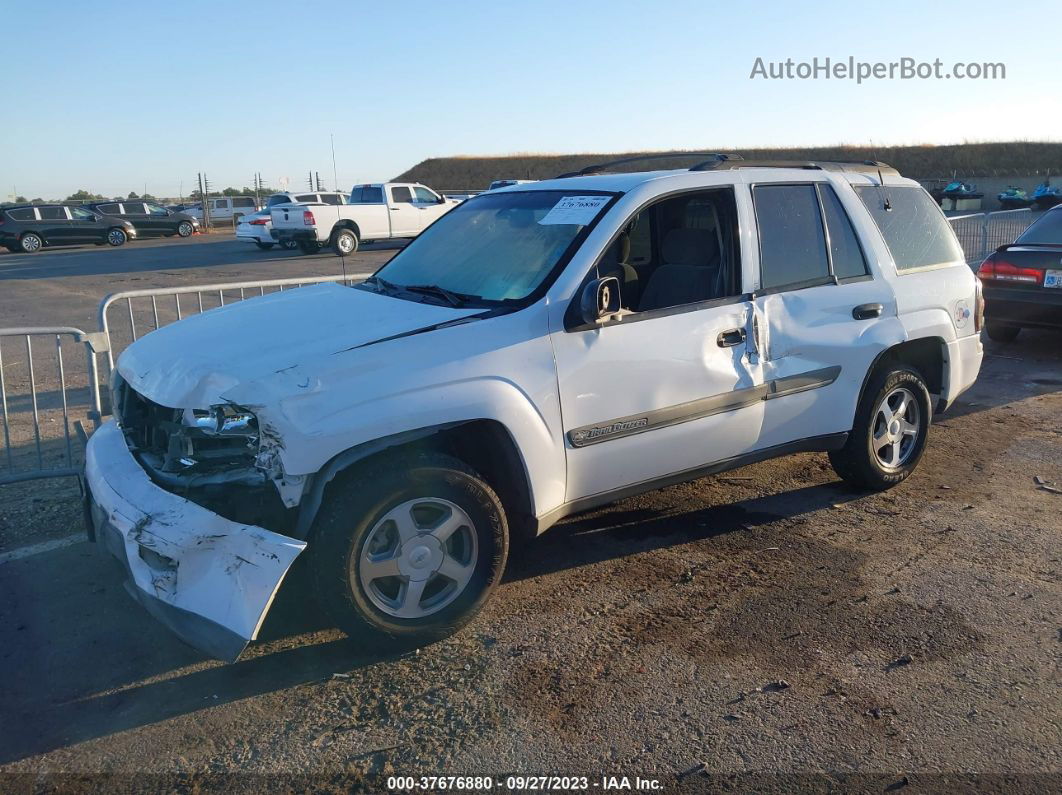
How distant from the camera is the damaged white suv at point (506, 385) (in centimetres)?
345

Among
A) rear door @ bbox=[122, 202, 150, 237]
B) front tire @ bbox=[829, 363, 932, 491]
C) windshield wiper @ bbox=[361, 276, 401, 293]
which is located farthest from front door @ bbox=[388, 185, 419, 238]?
front tire @ bbox=[829, 363, 932, 491]

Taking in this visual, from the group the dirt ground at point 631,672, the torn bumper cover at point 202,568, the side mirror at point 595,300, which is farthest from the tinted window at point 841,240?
the torn bumper cover at point 202,568

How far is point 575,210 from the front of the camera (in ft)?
14.7

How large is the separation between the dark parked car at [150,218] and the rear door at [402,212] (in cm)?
1453

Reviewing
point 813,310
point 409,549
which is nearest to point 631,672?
point 409,549

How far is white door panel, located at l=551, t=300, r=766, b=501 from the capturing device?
407cm

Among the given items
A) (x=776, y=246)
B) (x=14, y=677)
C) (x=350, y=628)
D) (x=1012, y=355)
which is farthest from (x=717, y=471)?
(x=1012, y=355)

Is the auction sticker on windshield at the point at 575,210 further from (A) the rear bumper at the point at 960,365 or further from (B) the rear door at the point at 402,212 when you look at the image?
(B) the rear door at the point at 402,212

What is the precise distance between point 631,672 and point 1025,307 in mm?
7608

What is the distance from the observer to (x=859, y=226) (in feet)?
17.4

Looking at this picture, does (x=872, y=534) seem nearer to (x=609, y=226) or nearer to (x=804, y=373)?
(x=804, y=373)

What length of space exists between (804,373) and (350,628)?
280cm

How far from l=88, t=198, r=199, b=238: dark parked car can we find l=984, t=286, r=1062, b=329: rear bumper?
32933 millimetres

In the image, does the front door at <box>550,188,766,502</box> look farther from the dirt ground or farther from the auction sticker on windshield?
the dirt ground
